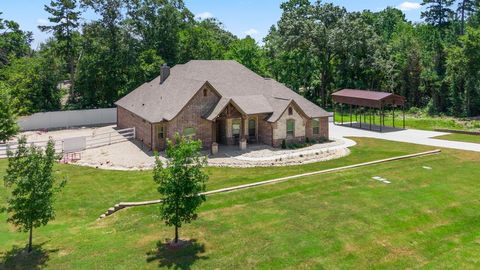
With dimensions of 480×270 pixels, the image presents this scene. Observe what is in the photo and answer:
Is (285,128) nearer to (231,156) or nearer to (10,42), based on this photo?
(231,156)

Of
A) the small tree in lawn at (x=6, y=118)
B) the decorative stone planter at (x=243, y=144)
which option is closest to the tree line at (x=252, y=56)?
the decorative stone planter at (x=243, y=144)

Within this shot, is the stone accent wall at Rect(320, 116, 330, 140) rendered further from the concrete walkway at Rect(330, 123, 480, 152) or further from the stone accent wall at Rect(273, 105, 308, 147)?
the concrete walkway at Rect(330, 123, 480, 152)

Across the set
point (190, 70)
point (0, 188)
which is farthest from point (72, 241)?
point (190, 70)

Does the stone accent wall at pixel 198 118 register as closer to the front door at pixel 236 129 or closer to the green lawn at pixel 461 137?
the front door at pixel 236 129

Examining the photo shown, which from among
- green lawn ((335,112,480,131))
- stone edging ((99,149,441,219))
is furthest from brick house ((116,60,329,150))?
green lawn ((335,112,480,131))

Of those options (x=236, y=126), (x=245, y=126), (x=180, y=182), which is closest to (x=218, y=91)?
(x=236, y=126)

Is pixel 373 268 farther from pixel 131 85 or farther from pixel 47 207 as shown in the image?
pixel 131 85
